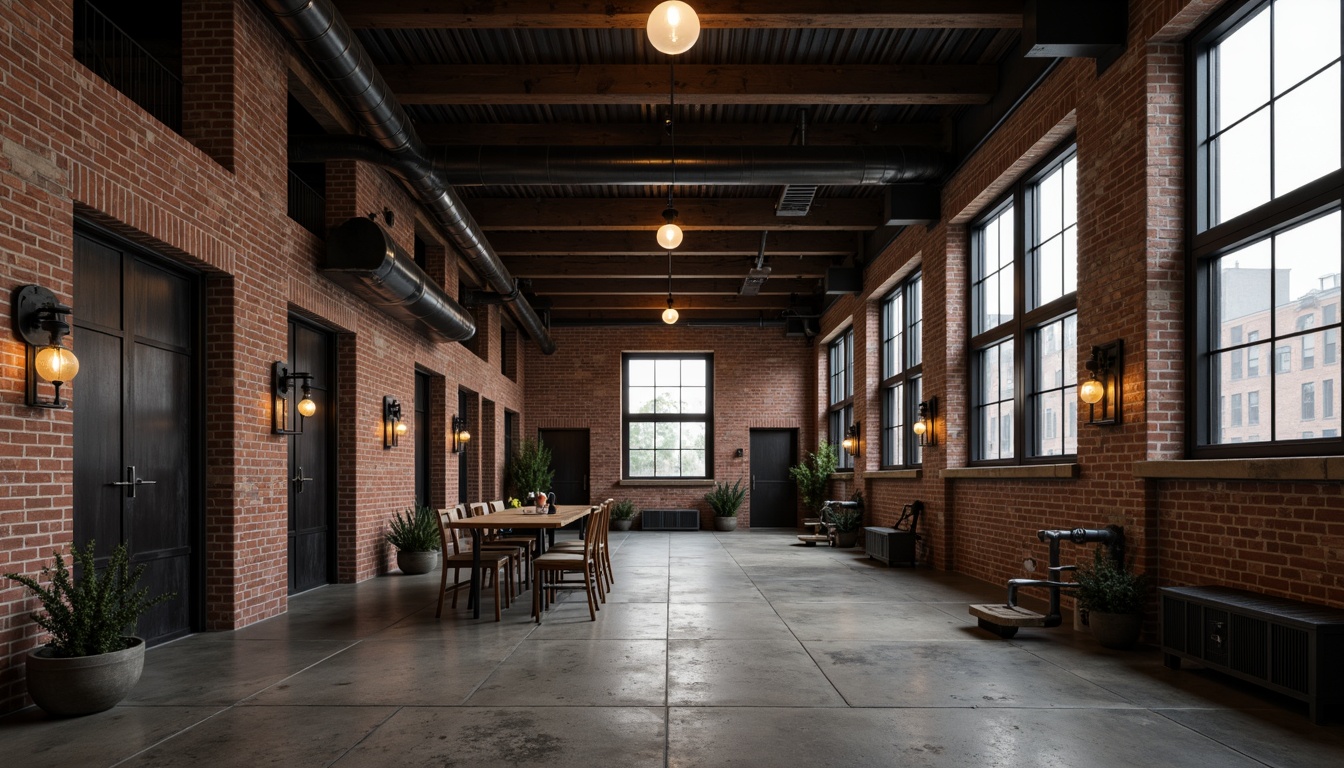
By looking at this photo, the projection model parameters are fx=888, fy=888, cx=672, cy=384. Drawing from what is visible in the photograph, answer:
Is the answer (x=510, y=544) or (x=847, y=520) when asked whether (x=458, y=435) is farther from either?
(x=847, y=520)

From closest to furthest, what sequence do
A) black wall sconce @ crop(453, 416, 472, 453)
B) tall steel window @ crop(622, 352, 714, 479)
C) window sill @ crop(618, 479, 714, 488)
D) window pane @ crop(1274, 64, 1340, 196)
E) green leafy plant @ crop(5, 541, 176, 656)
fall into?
1. green leafy plant @ crop(5, 541, 176, 656)
2. window pane @ crop(1274, 64, 1340, 196)
3. black wall sconce @ crop(453, 416, 472, 453)
4. window sill @ crop(618, 479, 714, 488)
5. tall steel window @ crop(622, 352, 714, 479)

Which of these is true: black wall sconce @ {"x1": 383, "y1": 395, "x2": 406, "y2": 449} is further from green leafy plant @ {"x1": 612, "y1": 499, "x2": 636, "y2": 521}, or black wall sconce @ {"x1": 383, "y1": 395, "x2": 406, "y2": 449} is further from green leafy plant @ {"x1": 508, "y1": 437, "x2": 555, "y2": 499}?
green leafy plant @ {"x1": 612, "y1": 499, "x2": 636, "y2": 521}

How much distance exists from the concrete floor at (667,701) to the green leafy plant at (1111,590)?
28 cm

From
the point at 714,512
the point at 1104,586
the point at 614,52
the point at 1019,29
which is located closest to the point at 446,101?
the point at 614,52

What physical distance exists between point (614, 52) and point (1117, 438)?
5150 mm

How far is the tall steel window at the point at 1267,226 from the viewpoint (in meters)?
4.63

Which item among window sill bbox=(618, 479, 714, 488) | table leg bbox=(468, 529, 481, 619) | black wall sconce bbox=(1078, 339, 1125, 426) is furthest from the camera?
window sill bbox=(618, 479, 714, 488)

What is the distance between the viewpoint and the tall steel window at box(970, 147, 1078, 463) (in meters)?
Answer: 7.44

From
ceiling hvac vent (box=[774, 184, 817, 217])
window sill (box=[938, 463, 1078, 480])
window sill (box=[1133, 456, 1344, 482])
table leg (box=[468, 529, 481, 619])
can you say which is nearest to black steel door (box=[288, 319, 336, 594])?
table leg (box=[468, 529, 481, 619])

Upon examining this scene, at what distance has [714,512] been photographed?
60.1ft

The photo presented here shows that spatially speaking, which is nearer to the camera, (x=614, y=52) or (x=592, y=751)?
(x=592, y=751)

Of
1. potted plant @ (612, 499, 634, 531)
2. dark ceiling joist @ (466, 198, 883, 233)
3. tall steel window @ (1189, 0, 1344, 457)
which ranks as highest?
dark ceiling joist @ (466, 198, 883, 233)

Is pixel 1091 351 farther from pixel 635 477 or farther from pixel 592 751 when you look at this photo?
pixel 635 477

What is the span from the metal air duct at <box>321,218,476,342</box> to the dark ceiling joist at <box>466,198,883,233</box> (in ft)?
7.14
